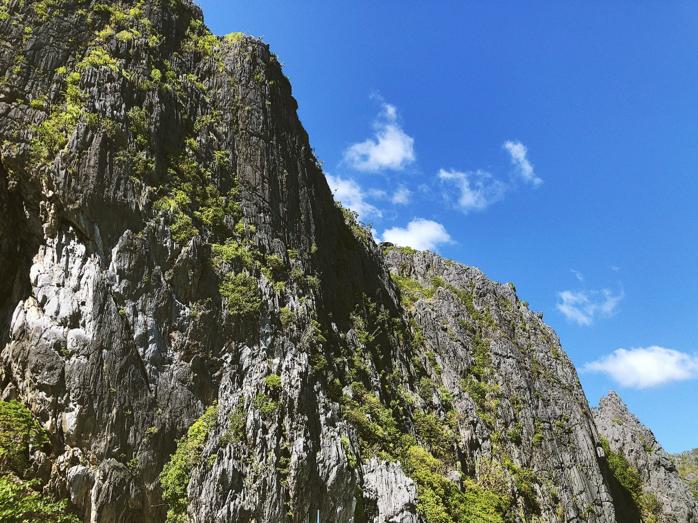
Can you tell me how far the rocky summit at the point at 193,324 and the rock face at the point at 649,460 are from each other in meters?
12.7

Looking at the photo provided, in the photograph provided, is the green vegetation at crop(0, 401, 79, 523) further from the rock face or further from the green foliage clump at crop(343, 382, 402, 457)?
the rock face

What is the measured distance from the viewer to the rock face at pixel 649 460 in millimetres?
38156

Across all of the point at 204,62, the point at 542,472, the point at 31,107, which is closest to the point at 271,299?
the point at 31,107

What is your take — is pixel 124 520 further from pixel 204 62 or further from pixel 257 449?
pixel 204 62

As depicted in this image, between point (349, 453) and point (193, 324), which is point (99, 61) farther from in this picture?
point (349, 453)

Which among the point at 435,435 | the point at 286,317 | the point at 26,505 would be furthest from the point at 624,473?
the point at 26,505

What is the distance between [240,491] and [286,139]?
18576mm

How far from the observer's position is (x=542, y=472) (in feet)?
95.3

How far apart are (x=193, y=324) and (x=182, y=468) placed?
4.96m

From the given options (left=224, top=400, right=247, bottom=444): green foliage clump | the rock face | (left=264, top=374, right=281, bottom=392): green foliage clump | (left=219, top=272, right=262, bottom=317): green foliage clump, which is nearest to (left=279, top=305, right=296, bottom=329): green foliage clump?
(left=219, top=272, right=262, bottom=317): green foliage clump

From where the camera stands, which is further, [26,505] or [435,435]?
[435,435]

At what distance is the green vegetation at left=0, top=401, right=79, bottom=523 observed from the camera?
43.0 ft

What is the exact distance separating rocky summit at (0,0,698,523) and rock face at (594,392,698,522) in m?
12.7

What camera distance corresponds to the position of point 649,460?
1609 inches
